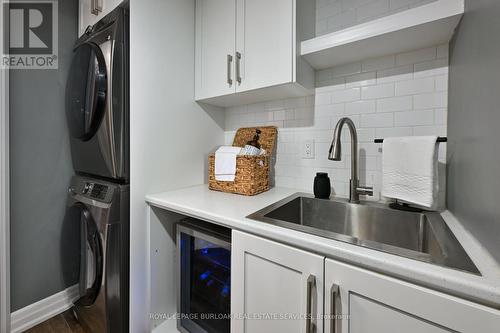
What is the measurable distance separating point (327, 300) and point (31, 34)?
2359 millimetres

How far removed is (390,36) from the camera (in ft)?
3.21

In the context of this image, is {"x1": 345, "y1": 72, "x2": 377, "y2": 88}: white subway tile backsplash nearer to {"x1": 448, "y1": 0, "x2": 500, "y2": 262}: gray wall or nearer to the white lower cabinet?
{"x1": 448, "y1": 0, "x2": 500, "y2": 262}: gray wall

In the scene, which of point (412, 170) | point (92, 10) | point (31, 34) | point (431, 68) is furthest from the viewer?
point (31, 34)

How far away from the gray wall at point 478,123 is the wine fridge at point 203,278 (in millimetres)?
904

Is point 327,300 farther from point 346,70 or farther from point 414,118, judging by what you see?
point 346,70

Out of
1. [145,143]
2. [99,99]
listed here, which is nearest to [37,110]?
[99,99]

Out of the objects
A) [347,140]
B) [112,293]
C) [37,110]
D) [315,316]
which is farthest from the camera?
[37,110]

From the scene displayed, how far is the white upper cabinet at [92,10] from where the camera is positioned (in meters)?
1.29

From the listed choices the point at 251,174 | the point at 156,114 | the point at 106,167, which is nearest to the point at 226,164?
the point at 251,174

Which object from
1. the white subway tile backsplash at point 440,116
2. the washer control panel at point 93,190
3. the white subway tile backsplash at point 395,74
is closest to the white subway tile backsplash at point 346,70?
the white subway tile backsplash at point 395,74

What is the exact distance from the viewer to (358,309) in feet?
2.03

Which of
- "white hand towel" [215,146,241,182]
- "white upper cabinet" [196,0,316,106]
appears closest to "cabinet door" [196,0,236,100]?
"white upper cabinet" [196,0,316,106]

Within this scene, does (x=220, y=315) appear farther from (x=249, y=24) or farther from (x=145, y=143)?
(x=249, y=24)

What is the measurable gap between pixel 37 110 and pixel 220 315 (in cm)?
184
